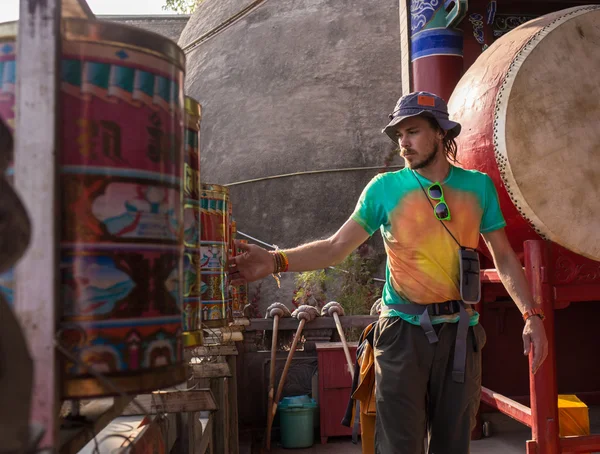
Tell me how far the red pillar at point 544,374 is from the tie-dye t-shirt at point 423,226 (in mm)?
817

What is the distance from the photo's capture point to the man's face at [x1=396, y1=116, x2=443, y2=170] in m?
2.78

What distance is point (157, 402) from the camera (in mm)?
1956

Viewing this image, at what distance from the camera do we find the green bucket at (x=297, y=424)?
5.97 meters

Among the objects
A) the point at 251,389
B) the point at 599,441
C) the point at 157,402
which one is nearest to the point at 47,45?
the point at 157,402

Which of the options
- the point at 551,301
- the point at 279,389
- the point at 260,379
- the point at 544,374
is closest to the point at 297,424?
the point at 279,389

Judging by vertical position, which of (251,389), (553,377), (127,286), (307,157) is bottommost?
(251,389)

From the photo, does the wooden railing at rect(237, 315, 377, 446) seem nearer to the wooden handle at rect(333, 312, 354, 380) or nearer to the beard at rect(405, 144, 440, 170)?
the wooden handle at rect(333, 312, 354, 380)

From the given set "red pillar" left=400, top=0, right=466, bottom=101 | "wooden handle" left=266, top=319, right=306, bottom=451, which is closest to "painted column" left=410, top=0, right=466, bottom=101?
"red pillar" left=400, top=0, right=466, bottom=101

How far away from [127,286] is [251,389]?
5.62 m

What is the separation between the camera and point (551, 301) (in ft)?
11.6

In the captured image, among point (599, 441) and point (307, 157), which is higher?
point (307, 157)

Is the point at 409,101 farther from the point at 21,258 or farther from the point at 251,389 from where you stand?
the point at 251,389

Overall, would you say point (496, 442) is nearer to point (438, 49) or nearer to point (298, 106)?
point (438, 49)

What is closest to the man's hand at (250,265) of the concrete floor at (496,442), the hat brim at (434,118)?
the hat brim at (434,118)
